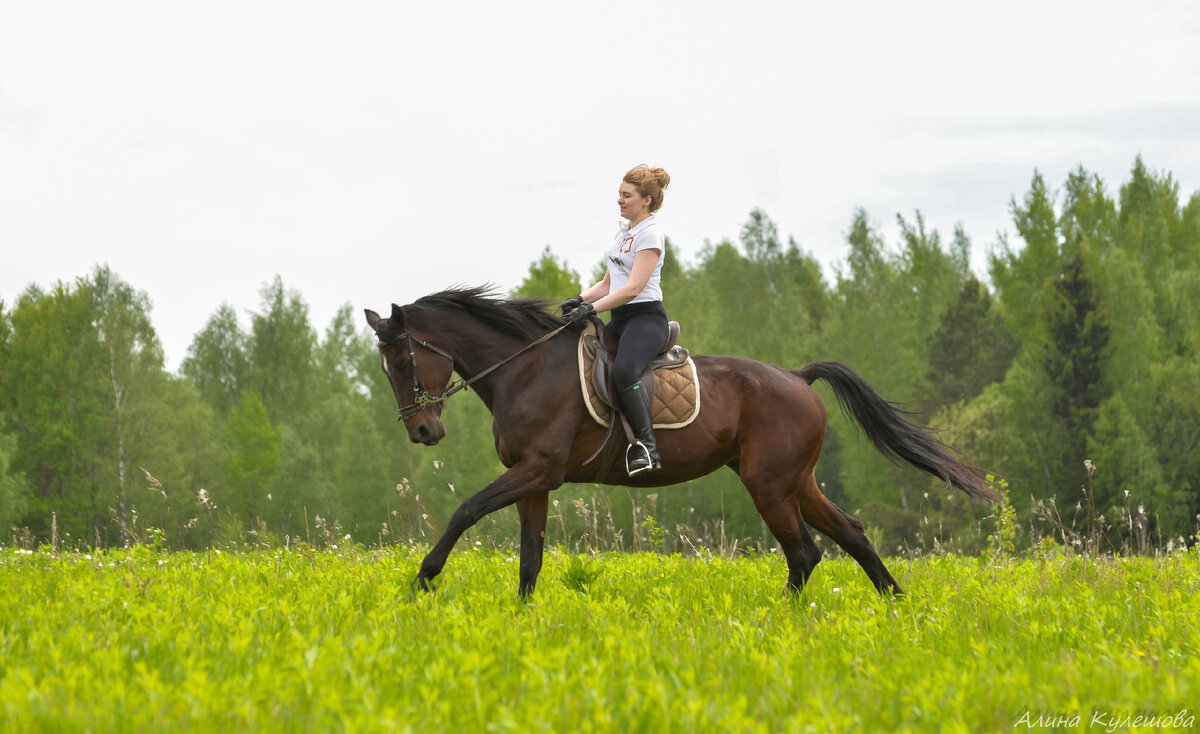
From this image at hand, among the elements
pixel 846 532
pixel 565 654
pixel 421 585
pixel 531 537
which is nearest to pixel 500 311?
pixel 531 537

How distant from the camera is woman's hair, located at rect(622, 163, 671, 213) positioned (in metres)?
7.61

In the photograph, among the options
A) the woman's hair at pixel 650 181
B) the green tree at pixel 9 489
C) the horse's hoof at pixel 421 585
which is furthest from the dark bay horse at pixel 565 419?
the green tree at pixel 9 489

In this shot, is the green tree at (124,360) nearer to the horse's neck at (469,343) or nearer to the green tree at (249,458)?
the green tree at (249,458)

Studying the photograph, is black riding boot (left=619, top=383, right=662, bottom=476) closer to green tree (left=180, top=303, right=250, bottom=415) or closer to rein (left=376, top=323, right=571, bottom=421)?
rein (left=376, top=323, right=571, bottom=421)

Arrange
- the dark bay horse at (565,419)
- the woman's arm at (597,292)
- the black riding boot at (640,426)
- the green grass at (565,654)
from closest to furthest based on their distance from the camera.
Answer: the green grass at (565,654) < the dark bay horse at (565,419) < the black riding boot at (640,426) < the woman's arm at (597,292)

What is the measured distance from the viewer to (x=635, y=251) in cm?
749

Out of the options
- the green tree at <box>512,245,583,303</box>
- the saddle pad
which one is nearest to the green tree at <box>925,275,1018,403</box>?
the green tree at <box>512,245,583,303</box>

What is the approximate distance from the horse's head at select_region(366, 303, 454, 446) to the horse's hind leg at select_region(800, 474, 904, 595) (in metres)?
2.89

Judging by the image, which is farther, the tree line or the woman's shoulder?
the tree line

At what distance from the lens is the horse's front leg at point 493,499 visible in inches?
256

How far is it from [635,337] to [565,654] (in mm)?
3393

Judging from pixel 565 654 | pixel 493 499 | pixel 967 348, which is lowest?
pixel 967 348

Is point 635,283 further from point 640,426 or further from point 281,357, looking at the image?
point 281,357

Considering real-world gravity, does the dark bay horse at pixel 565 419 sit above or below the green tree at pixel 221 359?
above
